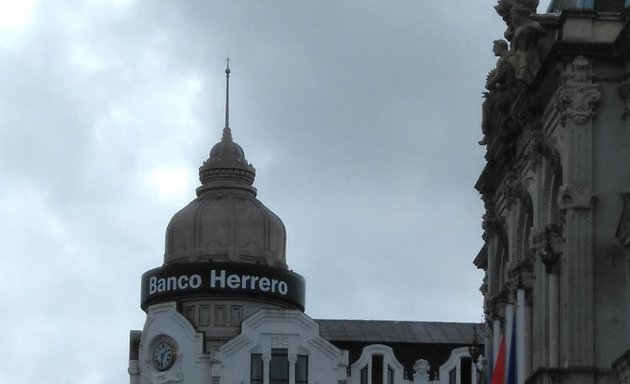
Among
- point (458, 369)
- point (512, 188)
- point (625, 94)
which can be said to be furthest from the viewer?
point (458, 369)

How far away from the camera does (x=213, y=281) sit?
13325cm

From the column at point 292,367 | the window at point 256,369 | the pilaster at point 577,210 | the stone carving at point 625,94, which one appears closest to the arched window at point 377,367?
the column at point 292,367

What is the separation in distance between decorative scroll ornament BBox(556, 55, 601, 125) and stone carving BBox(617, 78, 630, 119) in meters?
0.66

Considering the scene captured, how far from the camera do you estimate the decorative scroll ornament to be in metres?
60.4

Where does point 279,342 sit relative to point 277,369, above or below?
above

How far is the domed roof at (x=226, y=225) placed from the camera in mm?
136875

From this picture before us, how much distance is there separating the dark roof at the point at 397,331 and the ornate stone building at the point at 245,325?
0.07 meters

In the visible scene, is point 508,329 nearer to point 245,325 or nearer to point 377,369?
point 245,325

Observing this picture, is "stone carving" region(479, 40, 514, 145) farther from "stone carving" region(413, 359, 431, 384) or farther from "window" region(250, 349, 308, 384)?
"stone carving" region(413, 359, 431, 384)

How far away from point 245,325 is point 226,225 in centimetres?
1206

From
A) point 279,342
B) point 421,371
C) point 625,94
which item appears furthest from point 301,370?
point 625,94

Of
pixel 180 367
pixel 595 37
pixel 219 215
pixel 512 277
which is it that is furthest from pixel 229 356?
pixel 595 37

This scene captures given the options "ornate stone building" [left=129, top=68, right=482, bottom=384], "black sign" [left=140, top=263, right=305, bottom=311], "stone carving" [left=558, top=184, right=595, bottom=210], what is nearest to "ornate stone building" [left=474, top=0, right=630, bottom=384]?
"stone carving" [left=558, top=184, right=595, bottom=210]

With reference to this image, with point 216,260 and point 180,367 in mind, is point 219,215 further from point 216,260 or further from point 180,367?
point 180,367
